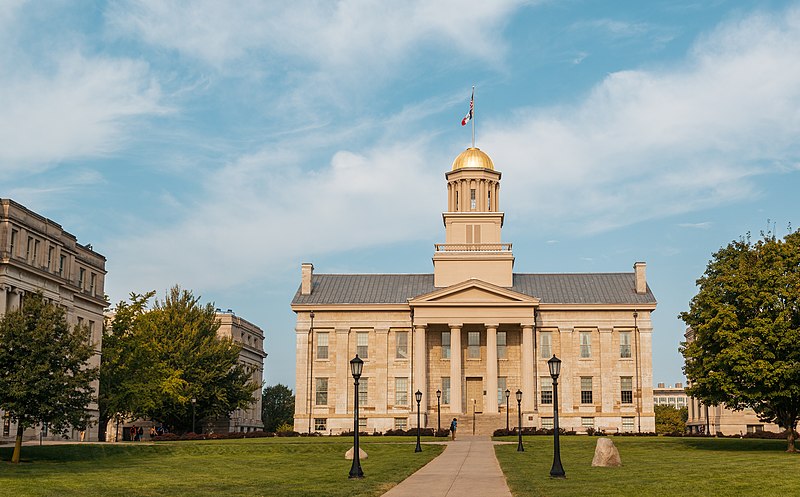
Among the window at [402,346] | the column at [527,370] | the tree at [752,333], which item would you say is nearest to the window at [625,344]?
the column at [527,370]

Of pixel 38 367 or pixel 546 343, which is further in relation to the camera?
pixel 546 343

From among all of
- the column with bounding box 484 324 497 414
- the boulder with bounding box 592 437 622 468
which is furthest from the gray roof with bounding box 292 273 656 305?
the boulder with bounding box 592 437 622 468

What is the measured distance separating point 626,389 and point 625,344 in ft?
13.2

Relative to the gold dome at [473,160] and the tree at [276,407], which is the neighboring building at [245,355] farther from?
the gold dome at [473,160]

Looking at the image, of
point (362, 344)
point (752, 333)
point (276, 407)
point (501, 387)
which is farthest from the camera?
point (276, 407)

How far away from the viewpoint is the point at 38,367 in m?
42.8

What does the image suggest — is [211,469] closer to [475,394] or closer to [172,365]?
[172,365]

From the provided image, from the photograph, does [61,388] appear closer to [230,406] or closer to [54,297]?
[54,297]

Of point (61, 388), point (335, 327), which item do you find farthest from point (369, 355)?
point (61, 388)

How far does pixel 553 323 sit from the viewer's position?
83.4 m

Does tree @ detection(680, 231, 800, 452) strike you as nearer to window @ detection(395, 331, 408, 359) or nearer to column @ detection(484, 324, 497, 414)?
column @ detection(484, 324, 497, 414)

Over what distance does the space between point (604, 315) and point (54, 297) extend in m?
46.9

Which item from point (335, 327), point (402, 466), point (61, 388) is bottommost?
point (402, 466)

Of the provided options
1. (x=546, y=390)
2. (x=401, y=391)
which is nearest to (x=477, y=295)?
(x=546, y=390)
